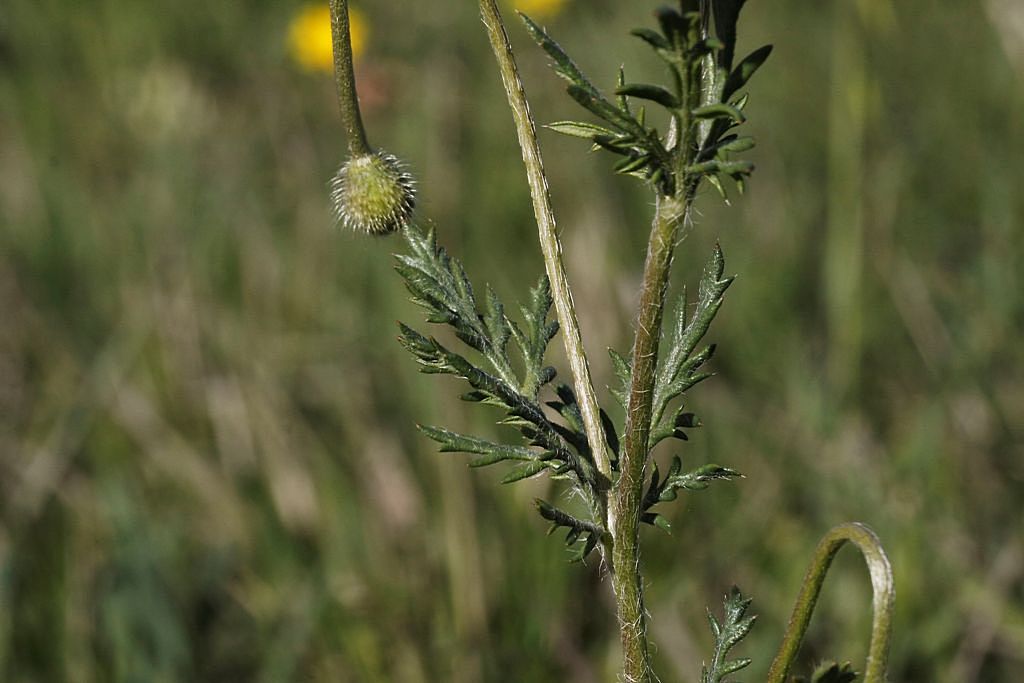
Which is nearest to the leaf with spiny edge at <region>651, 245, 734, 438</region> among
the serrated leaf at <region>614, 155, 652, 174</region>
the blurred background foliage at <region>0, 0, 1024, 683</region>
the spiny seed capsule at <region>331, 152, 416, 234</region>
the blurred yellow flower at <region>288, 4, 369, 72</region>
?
the serrated leaf at <region>614, 155, 652, 174</region>

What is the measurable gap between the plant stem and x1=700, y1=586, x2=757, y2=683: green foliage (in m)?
0.07

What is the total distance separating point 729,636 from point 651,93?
59 centimetres

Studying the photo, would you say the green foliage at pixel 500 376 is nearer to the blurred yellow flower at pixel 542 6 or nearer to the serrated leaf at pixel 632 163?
the serrated leaf at pixel 632 163

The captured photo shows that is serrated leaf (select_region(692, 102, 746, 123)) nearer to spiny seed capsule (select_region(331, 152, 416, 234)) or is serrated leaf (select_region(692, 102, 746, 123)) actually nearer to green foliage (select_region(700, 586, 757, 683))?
spiny seed capsule (select_region(331, 152, 416, 234))

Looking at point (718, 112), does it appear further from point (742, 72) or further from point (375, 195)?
point (375, 195)

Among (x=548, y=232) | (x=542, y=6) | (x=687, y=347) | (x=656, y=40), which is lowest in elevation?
(x=687, y=347)

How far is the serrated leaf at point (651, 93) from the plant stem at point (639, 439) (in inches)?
3.5

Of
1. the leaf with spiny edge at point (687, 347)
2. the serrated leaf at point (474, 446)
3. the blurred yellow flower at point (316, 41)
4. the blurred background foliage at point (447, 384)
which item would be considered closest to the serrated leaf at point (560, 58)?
the leaf with spiny edge at point (687, 347)

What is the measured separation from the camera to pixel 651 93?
1.03 meters

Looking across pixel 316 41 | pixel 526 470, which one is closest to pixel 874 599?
pixel 526 470

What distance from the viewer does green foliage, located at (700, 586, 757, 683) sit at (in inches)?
47.7

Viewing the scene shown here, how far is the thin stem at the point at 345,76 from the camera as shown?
3.81 ft

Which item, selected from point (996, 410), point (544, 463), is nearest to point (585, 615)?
point (996, 410)

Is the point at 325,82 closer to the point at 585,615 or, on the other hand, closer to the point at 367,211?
the point at 585,615
